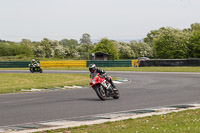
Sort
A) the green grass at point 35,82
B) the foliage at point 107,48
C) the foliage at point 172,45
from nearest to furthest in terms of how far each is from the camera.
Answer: the green grass at point 35,82
the foliage at point 172,45
the foliage at point 107,48

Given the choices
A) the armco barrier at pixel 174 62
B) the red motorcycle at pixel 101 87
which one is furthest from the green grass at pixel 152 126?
the armco barrier at pixel 174 62

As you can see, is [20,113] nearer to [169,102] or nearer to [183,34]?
[169,102]

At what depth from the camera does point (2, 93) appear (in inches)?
683

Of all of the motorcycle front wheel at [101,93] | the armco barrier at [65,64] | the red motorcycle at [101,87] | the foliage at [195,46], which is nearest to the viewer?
the red motorcycle at [101,87]

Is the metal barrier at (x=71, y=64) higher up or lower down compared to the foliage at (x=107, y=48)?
lower down

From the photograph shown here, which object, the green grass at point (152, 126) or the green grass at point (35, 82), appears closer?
the green grass at point (152, 126)

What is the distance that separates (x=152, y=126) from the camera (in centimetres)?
751

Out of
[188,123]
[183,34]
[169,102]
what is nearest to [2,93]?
[169,102]

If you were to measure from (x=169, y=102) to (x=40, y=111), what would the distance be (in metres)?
4.52

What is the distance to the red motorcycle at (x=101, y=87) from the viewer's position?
12.9 metres

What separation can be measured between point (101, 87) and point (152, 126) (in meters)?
5.79

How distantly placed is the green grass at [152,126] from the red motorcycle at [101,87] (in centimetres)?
434

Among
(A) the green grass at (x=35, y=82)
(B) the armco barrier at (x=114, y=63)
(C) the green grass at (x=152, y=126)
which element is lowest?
(A) the green grass at (x=35, y=82)

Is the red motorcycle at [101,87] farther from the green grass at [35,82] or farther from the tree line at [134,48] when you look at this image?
the tree line at [134,48]
